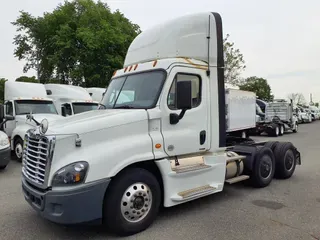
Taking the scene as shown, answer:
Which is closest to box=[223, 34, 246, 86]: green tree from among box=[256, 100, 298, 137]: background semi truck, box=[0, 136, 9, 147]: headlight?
box=[256, 100, 298, 137]: background semi truck

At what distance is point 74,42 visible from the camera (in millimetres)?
24344

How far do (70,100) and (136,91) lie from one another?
32.8ft

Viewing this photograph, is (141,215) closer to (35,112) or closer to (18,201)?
(18,201)

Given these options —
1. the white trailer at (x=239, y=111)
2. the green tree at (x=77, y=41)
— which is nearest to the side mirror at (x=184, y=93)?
the white trailer at (x=239, y=111)

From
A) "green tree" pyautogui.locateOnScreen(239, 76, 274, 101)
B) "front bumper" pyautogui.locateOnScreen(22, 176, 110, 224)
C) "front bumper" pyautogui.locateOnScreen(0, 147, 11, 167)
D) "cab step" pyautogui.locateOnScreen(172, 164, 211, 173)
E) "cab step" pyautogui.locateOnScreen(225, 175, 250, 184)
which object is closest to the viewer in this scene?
"front bumper" pyautogui.locateOnScreen(22, 176, 110, 224)

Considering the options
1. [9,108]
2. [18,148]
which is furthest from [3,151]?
[9,108]

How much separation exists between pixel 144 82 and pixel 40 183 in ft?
7.14

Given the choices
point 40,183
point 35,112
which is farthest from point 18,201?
point 35,112

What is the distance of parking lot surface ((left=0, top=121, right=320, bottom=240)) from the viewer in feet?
13.4

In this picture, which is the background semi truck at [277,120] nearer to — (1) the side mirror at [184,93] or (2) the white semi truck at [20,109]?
(2) the white semi truck at [20,109]

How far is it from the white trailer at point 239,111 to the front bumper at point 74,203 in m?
11.4

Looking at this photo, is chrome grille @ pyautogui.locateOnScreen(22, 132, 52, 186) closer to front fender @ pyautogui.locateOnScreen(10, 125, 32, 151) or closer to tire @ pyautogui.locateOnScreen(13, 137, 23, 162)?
front fender @ pyautogui.locateOnScreen(10, 125, 32, 151)

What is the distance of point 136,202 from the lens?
160 inches

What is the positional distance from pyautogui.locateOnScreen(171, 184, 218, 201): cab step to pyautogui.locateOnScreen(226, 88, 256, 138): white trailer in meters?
9.67
